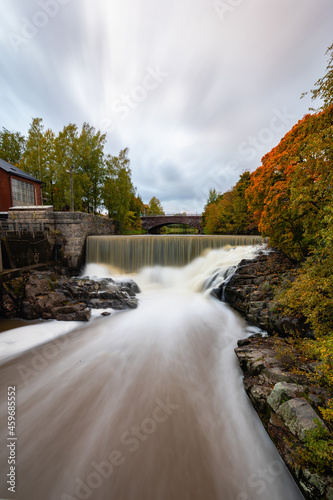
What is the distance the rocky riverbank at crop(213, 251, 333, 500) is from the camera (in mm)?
2578

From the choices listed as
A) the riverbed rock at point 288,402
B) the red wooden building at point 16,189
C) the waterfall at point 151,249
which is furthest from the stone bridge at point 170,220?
the riverbed rock at point 288,402

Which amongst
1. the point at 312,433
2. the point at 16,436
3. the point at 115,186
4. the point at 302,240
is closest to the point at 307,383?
the point at 312,433

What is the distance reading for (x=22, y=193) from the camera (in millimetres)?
22734

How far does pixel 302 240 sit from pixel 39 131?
115 ft

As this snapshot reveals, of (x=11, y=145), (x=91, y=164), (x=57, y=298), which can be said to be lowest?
(x=57, y=298)

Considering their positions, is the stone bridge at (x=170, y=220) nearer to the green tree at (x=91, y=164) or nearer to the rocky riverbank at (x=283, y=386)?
the green tree at (x=91, y=164)

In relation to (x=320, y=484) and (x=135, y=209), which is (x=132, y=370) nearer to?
(x=320, y=484)

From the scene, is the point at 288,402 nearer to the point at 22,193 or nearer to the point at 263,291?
the point at 263,291

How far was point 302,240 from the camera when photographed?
8.05 m

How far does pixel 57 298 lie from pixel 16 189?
20.4m

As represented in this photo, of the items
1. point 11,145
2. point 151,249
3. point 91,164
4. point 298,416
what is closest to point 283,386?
point 298,416

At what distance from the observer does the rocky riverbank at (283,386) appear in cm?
258

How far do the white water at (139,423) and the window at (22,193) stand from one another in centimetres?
2259

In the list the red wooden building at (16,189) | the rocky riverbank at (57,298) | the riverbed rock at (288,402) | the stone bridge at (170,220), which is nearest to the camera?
the riverbed rock at (288,402)
